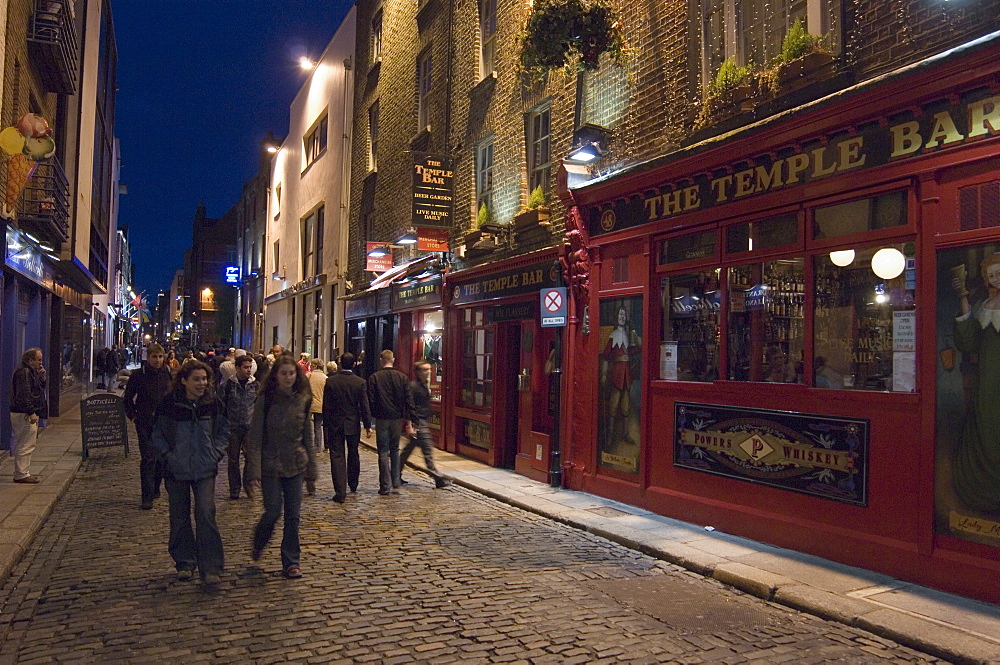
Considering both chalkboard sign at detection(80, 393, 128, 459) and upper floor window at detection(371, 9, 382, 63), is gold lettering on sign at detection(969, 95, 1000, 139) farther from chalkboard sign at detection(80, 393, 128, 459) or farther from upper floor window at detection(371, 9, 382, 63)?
upper floor window at detection(371, 9, 382, 63)

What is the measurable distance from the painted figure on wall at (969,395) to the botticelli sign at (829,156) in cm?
95

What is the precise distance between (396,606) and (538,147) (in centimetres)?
930

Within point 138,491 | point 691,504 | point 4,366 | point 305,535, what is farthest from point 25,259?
point 691,504

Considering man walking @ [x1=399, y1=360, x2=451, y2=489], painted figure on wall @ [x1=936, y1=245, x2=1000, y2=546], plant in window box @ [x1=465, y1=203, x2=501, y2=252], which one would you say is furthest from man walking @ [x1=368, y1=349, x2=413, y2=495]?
painted figure on wall @ [x1=936, y1=245, x2=1000, y2=546]

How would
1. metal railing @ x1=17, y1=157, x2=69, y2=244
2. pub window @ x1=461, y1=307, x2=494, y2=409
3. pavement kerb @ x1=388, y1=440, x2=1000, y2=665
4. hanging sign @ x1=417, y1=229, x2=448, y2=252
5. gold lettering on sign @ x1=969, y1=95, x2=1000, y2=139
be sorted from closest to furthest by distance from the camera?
pavement kerb @ x1=388, y1=440, x2=1000, y2=665
gold lettering on sign @ x1=969, y1=95, x2=1000, y2=139
pub window @ x1=461, y1=307, x2=494, y2=409
metal railing @ x1=17, y1=157, x2=69, y2=244
hanging sign @ x1=417, y1=229, x2=448, y2=252

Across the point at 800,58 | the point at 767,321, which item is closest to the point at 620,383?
the point at 767,321

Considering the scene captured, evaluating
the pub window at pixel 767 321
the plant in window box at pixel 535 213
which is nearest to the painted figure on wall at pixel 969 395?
the pub window at pixel 767 321

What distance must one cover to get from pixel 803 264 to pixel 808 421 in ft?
5.14

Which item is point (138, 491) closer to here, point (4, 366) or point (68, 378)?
point (4, 366)

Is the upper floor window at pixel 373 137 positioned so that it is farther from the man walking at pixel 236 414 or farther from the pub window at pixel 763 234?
the pub window at pixel 763 234

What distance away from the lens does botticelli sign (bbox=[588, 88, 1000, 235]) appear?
599 cm

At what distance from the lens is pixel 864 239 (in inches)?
273

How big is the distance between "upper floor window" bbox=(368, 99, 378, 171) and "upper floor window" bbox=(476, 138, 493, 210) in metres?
7.50

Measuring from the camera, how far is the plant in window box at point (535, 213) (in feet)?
40.5
